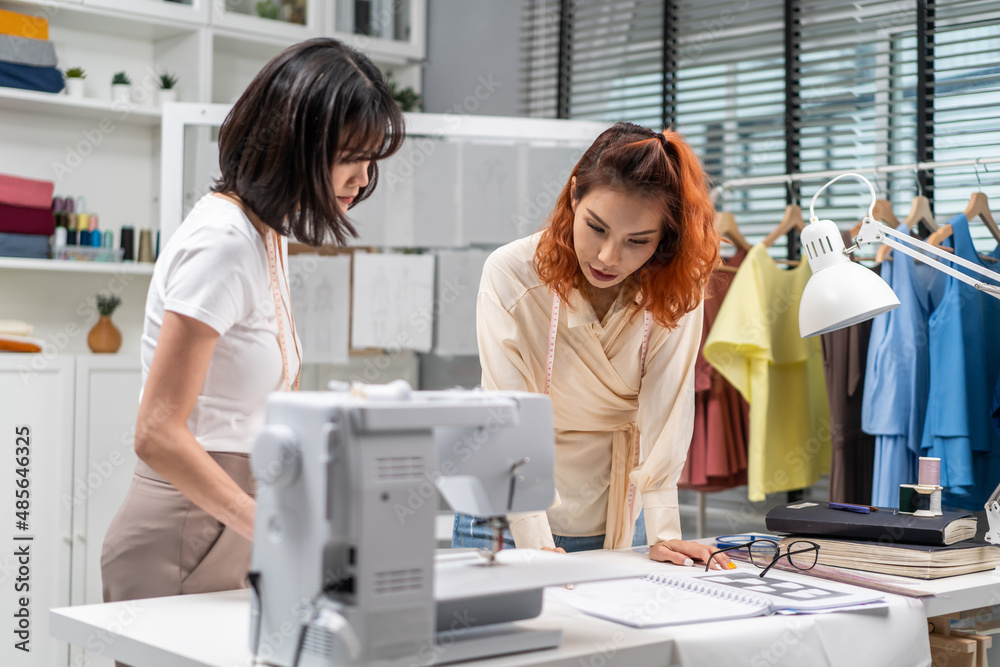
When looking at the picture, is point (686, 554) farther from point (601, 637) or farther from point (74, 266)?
point (74, 266)

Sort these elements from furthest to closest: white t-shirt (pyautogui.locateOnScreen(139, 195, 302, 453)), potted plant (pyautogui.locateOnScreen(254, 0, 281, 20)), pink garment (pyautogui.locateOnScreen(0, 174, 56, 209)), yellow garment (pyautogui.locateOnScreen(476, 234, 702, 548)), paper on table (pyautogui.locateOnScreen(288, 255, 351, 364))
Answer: potted plant (pyautogui.locateOnScreen(254, 0, 281, 20)) < paper on table (pyautogui.locateOnScreen(288, 255, 351, 364)) < pink garment (pyautogui.locateOnScreen(0, 174, 56, 209)) < yellow garment (pyautogui.locateOnScreen(476, 234, 702, 548)) < white t-shirt (pyautogui.locateOnScreen(139, 195, 302, 453))

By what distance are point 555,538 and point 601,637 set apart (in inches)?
27.1

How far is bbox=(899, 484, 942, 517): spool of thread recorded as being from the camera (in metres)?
1.74

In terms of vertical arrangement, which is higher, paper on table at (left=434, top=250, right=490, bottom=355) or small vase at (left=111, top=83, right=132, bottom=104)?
small vase at (left=111, top=83, right=132, bottom=104)

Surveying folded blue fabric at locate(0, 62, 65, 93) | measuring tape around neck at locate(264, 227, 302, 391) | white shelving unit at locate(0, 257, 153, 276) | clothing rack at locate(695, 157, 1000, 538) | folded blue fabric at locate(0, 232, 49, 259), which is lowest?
measuring tape around neck at locate(264, 227, 302, 391)

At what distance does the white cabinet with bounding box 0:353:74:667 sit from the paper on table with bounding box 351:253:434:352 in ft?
3.08

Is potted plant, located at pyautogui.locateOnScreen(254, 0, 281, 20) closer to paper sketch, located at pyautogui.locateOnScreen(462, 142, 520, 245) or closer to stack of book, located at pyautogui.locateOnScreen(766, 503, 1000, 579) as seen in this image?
paper sketch, located at pyautogui.locateOnScreen(462, 142, 520, 245)

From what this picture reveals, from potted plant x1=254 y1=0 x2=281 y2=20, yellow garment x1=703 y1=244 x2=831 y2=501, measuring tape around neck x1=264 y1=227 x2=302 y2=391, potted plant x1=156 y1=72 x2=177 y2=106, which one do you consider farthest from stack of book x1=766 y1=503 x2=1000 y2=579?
potted plant x1=254 y1=0 x2=281 y2=20

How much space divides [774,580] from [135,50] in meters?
3.17

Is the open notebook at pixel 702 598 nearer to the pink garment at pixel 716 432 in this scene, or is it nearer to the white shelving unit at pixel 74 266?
the pink garment at pixel 716 432

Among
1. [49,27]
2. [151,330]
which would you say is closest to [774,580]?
[151,330]

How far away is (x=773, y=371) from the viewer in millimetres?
2973

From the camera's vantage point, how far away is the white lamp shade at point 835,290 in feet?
5.22

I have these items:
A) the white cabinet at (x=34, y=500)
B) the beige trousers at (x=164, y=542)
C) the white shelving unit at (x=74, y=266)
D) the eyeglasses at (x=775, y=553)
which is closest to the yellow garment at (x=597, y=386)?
the eyeglasses at (x=775, y=553)
